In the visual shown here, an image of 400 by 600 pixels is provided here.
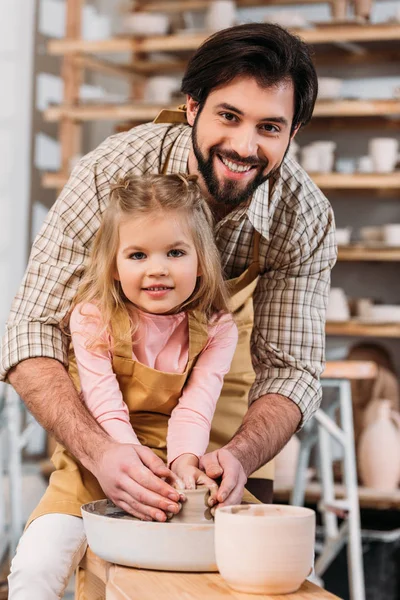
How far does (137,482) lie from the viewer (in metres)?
1.21

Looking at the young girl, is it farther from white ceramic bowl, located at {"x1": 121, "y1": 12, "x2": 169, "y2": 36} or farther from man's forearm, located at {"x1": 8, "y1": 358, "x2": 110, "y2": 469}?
white ceramic bowl, located at {"x1": 121, "y1": 12, "x2": 169, "y2": 36}

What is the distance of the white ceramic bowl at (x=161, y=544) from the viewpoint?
1070 mm

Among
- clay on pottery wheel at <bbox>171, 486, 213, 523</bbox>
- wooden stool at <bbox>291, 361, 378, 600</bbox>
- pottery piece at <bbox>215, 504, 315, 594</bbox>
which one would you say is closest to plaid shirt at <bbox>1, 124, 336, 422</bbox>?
clay on pottery wheel at <bbox>171, 486, 213, 523</bbox>

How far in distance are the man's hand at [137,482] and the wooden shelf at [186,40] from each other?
3.22m

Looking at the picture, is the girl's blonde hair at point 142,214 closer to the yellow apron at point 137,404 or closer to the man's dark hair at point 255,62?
the yellow apron at point 137,404

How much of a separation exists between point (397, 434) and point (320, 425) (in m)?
0.84

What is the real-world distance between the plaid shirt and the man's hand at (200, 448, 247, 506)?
1.42ft

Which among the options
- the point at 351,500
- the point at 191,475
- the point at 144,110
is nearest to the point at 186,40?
the point at 144,110

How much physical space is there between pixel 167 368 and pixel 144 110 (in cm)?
308

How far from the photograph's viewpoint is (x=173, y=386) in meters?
1.54

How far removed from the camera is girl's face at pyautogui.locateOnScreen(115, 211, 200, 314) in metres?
1.46

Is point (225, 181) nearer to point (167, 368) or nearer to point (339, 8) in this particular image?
point (167, 368)

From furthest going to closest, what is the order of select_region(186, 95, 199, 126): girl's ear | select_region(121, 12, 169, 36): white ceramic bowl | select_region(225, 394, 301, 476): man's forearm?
select_region(121, 12, 169, 36): white ceramic bowl
select_region(186, 95, 199, 126): girl's ear
select_region(225, 394, 301, 476): man's forearm

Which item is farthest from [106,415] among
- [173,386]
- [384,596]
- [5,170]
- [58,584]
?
[5,170]
